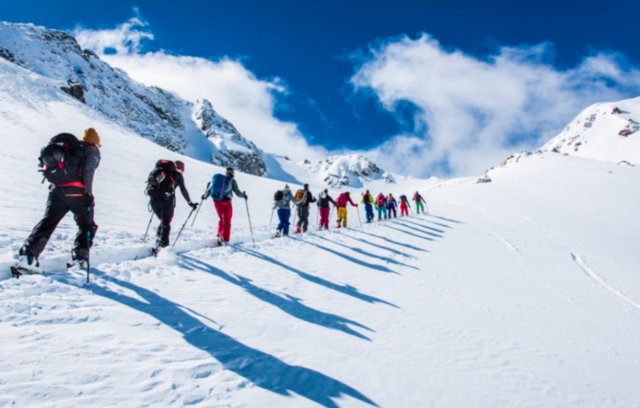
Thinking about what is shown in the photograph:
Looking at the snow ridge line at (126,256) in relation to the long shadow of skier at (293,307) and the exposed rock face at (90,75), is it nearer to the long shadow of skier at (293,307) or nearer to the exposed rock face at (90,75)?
the long shadow of skier at (293,307)

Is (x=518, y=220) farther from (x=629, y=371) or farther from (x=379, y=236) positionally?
(x=629, y=371)

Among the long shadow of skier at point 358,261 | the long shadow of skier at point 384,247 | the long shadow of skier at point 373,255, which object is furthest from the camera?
the long shadow of skier at point 384,247

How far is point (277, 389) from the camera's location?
3125 mm

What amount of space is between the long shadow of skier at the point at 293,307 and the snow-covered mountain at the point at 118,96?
305 ft

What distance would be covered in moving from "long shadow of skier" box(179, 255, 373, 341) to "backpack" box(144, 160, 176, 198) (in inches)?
74.0

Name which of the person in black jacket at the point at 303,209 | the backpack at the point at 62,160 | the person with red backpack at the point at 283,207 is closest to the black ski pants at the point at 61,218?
the backpack at the point at 62,160

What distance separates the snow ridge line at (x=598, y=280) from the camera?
29.6 ft

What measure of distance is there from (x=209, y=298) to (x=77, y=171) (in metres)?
2.74

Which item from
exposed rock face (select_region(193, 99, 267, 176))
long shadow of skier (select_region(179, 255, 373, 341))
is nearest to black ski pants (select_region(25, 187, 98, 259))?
long shadow of skier (select_region(179, 255, 373, 341))

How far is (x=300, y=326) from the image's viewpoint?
4.56m

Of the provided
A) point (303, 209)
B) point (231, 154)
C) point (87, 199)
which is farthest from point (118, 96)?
point (87, 199)

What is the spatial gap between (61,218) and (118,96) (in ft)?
515

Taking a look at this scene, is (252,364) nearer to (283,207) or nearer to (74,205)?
(74,205)

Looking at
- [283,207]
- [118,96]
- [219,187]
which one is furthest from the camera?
[118,96]
